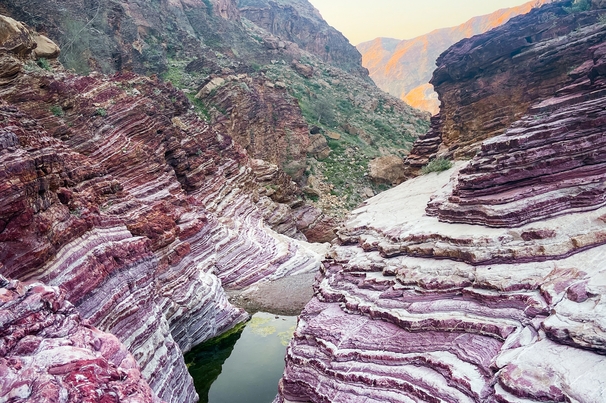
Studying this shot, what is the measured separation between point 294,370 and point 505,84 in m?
16.1

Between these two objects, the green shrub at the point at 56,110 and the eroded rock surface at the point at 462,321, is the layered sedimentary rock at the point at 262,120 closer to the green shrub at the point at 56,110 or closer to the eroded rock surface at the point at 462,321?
the green shrub at the point at 56,110

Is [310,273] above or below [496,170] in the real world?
below

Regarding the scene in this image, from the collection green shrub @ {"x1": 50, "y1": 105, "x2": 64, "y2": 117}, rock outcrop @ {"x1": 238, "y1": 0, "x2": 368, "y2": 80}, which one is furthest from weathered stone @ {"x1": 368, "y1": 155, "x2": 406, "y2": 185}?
rock outcrop @ {"x1": 238, "y1": 0, "x2": 368, "y2": 80}

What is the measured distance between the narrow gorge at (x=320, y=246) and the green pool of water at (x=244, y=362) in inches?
20.8

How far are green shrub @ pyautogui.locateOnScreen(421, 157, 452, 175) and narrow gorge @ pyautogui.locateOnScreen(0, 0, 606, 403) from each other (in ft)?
0.90

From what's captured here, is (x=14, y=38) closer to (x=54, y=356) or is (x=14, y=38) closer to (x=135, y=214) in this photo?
(x=135, y=214)

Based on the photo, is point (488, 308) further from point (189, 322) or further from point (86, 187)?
point (86, 187)

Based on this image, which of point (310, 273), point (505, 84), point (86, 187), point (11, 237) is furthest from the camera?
point (505, 84)

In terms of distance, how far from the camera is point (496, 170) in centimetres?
970

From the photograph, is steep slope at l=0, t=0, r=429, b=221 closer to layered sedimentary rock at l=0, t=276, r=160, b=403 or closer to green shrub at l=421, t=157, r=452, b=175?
green shrub at l=421, t=157, r=452, b=175

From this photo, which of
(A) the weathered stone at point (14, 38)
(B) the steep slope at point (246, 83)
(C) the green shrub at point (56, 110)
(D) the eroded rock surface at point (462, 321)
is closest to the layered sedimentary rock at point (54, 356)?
(D) the eroded rock surface at point (462, 321)

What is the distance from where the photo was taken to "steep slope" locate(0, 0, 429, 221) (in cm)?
2742

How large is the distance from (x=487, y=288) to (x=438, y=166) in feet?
40.0

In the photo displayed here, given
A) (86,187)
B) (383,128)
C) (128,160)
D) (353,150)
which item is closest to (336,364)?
(86,187)
